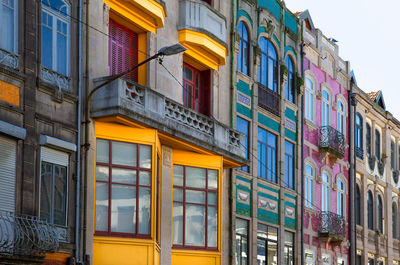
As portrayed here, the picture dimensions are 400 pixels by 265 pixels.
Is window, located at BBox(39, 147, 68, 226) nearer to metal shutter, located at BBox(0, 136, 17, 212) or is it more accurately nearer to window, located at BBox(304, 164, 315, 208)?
metal shutter, located at BBox(0, 136, 17, 212)

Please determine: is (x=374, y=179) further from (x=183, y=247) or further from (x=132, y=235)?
(x=132, y=235)

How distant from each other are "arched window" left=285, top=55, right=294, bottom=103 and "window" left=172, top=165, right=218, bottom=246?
9.53 meters

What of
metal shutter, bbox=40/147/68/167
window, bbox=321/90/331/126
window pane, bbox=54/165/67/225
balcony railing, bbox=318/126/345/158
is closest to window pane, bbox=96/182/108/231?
window pane, bbox=54/165/67/225

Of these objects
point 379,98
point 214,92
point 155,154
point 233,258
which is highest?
point 379,98

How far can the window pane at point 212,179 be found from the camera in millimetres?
28750

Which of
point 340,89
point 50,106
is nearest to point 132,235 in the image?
point 50,106

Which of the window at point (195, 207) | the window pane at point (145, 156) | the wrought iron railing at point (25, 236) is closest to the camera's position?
the wrought iron railing at point (25, 236)

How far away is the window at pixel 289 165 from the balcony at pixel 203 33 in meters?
7.29

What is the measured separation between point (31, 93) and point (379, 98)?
1269 inches

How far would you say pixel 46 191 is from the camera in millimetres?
21844

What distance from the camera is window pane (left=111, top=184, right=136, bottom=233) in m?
24.1

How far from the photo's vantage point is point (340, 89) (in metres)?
43.7

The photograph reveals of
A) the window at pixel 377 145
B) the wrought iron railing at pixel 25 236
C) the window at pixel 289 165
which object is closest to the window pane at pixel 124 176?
the wrought iron railing at pixel 25 236

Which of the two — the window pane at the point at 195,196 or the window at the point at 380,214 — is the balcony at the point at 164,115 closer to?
the window pane at the point at 195,196
